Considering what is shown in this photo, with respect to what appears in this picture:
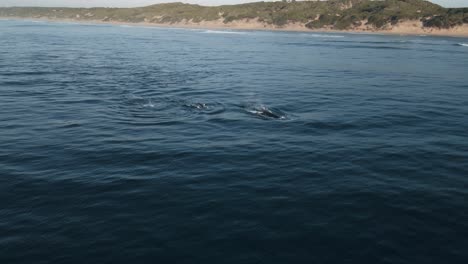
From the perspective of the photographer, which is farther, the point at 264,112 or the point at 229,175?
the point at 264,112

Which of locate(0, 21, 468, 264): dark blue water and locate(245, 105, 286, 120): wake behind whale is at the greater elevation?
locate(245, 105, 286, 120): wake behind whale

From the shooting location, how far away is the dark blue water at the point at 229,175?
11922 millimetres

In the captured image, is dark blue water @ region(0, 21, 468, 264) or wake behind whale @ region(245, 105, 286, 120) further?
wake behind whale @ region(245, 105, 286, 120)

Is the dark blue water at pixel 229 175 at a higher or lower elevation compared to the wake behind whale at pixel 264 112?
lower

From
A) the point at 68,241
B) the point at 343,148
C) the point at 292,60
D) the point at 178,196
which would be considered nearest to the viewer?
the point at 68,241

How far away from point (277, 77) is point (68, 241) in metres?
38.4

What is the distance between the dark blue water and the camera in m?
11.9

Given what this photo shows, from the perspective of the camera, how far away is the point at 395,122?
2720cm

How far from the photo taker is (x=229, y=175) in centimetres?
1758

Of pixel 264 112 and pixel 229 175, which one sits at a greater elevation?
Result: pixel 264 112

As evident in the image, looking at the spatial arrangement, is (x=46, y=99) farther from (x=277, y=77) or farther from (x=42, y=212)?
(x=277, y=77)

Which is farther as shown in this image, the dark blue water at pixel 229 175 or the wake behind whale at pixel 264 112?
the wake behind whale at pixel 264 112

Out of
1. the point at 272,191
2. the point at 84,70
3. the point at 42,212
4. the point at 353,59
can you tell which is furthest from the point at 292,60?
the point at 42,212

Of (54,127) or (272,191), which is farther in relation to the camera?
(54,127)
